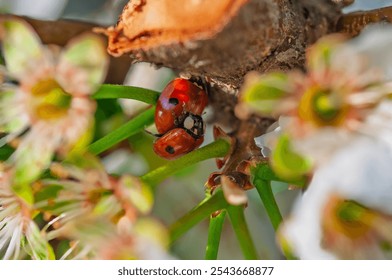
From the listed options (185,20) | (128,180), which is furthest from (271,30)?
(128,180)

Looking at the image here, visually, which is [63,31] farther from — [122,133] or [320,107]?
[320,107]

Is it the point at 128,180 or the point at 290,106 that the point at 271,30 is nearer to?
the point at 290,106

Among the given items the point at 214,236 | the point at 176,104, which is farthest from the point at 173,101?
the point at 214,236

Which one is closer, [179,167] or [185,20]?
[185,20]

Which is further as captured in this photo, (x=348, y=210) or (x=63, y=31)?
(x=63, y=31)

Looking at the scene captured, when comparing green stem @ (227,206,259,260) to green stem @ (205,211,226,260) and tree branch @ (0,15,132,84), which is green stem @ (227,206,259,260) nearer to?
green stem @ (205,211,226,260)

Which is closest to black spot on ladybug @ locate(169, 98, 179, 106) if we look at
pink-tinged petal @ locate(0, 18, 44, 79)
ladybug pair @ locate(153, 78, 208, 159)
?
ladybug pair @ locate(153, 78, 208, 159)

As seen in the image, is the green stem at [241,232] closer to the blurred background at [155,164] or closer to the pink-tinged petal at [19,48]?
the blurred background at [155,164]
